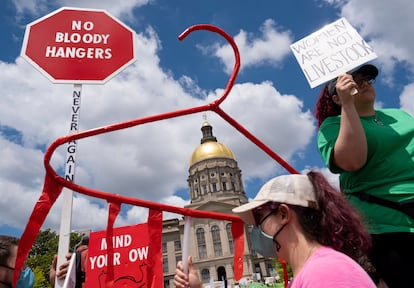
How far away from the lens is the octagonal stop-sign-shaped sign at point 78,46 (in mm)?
2445

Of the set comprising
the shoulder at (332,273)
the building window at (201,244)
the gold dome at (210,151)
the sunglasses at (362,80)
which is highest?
the gold dome at (210,151)

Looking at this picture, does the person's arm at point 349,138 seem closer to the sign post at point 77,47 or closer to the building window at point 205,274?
the sign post at point 77,47

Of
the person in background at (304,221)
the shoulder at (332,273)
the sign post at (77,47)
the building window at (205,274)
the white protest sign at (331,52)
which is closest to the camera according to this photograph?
the shoulder at (332,273)

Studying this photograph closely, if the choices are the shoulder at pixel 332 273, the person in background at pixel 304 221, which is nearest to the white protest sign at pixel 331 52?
the person in background at pixel 304 221

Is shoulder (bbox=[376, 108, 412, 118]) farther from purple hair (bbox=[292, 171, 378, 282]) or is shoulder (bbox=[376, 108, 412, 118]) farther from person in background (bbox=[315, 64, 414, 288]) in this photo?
purple hair (bbox=[292, 171, 378, 282])

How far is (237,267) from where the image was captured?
1854 millimetres

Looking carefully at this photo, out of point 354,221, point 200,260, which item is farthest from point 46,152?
point 200,260

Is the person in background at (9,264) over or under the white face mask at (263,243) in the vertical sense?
over

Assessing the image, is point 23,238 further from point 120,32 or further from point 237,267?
point 120,32

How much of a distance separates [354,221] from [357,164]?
308 mm

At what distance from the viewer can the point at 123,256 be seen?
2.27 metres

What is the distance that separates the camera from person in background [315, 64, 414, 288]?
1450mm

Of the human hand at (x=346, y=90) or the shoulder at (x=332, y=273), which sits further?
the human hand at (x=346, y=90)

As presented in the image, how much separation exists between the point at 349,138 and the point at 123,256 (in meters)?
1.63
